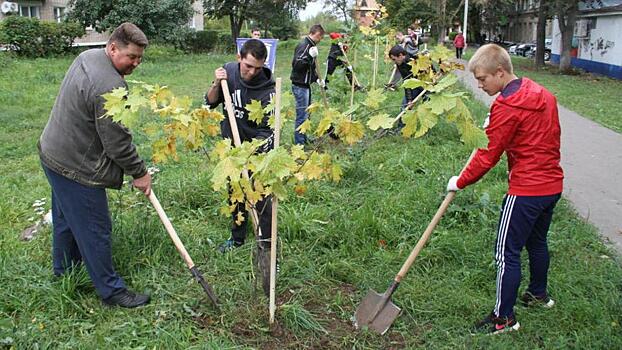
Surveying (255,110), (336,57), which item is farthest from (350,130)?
(336,57)

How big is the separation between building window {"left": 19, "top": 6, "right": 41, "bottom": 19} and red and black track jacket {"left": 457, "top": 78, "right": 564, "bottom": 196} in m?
26.9

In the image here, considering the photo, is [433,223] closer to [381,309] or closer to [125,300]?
[381,309]

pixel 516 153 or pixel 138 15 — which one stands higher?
pixel 138 15

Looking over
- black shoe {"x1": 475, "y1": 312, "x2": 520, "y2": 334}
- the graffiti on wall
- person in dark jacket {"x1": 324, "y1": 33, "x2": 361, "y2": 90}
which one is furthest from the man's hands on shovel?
the graffiti on wall

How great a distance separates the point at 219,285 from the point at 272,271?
2.21ft

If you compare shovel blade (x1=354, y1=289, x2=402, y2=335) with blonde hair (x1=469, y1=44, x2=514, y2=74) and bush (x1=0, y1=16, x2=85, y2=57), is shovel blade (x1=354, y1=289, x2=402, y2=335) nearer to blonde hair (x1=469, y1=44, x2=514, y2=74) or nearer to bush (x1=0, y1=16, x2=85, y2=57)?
blonde hair (x1=469, y1=44, x2=514, y2=74)

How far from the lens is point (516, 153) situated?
3.05m

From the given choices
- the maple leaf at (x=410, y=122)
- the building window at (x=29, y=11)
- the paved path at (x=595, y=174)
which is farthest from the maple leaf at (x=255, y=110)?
the building window at (x=29, y=11)

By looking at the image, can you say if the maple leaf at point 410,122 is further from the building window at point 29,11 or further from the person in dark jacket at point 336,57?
the building window at point 29,11

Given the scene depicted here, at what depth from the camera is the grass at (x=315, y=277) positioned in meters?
3.20

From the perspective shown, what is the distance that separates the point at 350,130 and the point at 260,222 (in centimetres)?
108

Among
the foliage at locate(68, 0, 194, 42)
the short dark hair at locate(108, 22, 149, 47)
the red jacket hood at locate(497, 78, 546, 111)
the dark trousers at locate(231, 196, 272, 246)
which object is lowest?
the dark trousers at locate(231, 196, 272, 246)

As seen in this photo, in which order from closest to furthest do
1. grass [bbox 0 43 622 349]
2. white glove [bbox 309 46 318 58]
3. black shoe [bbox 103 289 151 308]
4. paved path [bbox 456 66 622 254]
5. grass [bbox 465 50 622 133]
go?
1. grass [bbox 0 43 622 349]
2. black shoe [bbox 103 289 151 308]
3. paved path [bbox 456 66 622 254]
4. white glove [bbox 309 46 318 58]
5. grass [bbox 465 50 622 133]

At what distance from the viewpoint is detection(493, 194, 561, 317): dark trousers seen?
3.07 metres
